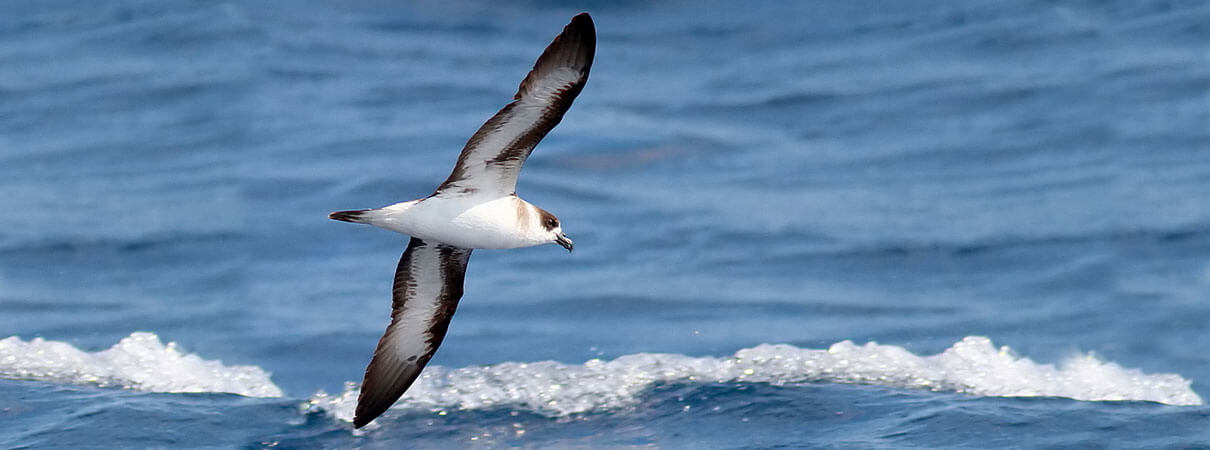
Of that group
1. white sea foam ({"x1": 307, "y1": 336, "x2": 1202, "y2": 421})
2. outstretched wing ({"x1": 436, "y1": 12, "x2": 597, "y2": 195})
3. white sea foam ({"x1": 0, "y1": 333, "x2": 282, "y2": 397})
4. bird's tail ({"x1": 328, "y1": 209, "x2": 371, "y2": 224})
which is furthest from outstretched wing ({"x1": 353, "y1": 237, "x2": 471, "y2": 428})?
white sea foam ({"x1": 0, "y1": 333, "x2": 282, "y2": 397})

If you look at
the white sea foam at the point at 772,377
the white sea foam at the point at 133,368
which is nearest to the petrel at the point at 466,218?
the white sea foam at the point at 772,377

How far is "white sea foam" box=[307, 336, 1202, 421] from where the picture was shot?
1147 centimetres

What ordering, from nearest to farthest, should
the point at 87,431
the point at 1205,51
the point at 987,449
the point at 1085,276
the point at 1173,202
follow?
the point at 987,449 → the point at 87,431 → the point at 1085,276 → the point at 1173,202 → the point at 1205,51

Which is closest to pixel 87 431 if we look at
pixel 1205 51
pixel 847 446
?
pixel 847 446

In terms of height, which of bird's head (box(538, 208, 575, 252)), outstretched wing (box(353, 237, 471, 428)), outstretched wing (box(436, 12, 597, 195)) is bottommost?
outstretched wing (box(353, 237, 471, 428))

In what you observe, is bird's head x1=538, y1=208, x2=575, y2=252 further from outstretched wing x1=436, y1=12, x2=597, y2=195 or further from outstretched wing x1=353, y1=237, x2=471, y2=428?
outstretched wing x1=353, y1=237, x2=471, y2=428

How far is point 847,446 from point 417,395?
137 inches

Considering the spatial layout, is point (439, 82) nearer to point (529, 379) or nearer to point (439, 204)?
point (529, 379)

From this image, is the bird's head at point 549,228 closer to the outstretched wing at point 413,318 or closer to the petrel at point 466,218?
the petrel at point 466,218

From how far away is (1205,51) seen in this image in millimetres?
18703

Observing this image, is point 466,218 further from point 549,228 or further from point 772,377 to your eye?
point 772,377

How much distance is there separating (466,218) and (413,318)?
1.49m

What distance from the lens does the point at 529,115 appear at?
762 cm

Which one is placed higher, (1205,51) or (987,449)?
(1205,51)
